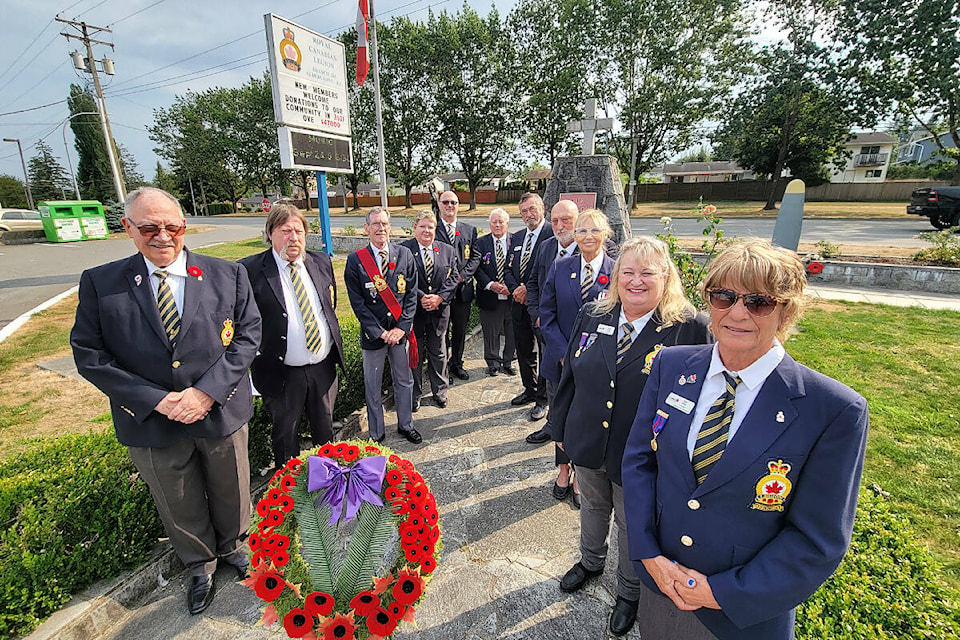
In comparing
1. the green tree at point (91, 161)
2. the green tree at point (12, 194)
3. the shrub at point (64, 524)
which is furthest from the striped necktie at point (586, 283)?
the green tree at point (12, 194)

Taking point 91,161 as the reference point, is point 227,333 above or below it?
below

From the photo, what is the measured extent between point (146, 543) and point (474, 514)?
2.01 m

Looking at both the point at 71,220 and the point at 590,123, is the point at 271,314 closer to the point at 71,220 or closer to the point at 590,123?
the point at 590,123

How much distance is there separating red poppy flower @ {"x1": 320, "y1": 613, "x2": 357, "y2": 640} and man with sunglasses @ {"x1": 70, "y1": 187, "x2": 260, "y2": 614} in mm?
1302

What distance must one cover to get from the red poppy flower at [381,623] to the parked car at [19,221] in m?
26.8

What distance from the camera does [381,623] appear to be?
1.57m

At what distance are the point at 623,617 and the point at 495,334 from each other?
3.71m

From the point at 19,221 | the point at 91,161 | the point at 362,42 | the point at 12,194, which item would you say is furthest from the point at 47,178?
the point at 362,42

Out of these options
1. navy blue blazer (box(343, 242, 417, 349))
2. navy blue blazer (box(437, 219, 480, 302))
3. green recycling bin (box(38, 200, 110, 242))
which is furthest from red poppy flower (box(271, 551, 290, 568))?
green recycling bin (box(38, 200, 110, 242))

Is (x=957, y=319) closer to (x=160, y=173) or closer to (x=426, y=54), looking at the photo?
(x=426, y=54)

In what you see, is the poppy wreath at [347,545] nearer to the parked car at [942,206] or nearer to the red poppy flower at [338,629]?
the red poppy flower at [338,629]

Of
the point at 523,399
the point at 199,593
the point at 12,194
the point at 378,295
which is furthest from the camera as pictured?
the point at 12,194

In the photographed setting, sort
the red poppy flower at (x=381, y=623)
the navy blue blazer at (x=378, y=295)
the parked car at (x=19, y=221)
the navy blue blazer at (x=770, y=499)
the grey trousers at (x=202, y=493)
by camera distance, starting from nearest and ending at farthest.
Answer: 1. the navy blue blazer at (x=770, y=499)
2. the red poppy flower at (x=381, y=623)
3. the grey trousers at (x=202, y=493)
4. the navy blue blazer at (x=378, y=295)
5. the parked car at (x=19, y=221)

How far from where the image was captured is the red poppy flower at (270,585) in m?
1.66
